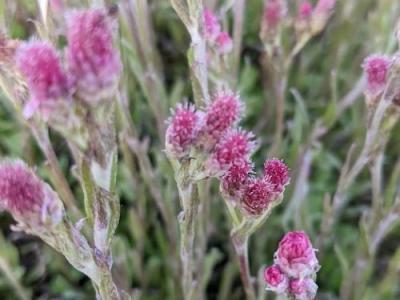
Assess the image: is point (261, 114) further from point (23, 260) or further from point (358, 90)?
point (23, 260)

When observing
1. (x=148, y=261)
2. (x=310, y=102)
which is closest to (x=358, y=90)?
(x=310, y=102)

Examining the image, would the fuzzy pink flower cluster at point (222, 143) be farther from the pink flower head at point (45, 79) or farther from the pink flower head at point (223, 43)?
the pink flower head at point (223, 43)

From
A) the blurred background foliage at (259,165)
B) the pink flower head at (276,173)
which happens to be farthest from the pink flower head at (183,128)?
the blurred background foliage at (259,165)

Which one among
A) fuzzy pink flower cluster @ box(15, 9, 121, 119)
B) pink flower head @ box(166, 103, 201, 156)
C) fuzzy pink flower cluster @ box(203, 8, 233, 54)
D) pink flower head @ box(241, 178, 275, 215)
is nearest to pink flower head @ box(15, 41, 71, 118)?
fuzzy pink flower cluster @ box(15, 9, 121, 119)

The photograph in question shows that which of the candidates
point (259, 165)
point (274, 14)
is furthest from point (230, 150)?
point (259, 165)

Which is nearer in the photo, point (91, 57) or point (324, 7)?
point (91, 57)

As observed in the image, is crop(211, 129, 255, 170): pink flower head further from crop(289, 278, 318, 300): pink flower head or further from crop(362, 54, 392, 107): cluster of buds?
crop(362, 54, 392, 107): cluster of buds

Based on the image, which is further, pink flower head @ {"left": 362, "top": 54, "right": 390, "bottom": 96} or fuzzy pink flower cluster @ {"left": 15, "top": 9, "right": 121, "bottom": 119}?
pink flower head @ {"left": 362, "top": 54, "right": 390, "bottom": 96}

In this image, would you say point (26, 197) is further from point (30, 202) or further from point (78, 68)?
point (78, 68)
